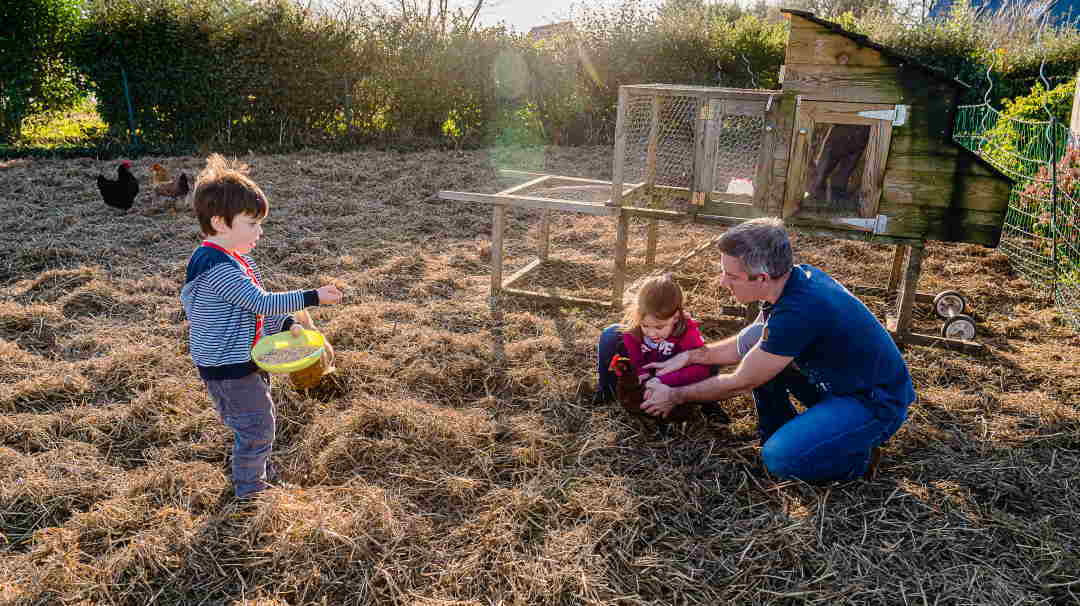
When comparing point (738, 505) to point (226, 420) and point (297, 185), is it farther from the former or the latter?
point (297, 185)

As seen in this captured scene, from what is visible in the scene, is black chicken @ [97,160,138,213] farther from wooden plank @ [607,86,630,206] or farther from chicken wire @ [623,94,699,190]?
wooden plank @ [607,86,630,206]

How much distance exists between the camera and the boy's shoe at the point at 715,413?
3635 millimetres

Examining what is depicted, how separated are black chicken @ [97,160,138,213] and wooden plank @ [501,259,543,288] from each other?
461 cm

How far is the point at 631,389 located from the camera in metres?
3.49

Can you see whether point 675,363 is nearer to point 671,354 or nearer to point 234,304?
point 671,354

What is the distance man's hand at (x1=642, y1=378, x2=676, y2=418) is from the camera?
10.7 ft

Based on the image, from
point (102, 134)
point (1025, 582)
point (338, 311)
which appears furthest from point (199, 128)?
point (1025, 582)

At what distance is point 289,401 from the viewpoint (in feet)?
12.5

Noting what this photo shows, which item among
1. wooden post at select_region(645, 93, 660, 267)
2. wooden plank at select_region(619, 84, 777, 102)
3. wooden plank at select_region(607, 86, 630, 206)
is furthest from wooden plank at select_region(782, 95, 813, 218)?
wooden plank at select_region(607, 86, 630, 206)

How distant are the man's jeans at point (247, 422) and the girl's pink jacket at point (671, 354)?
66.7 inches

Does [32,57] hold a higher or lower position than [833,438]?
higher

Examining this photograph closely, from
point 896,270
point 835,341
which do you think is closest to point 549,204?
point 835,341

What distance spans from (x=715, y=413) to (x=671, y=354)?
485 millimetres

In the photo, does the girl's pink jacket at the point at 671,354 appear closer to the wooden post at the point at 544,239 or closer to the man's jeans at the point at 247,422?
the man's jeans at the point at 247,422
